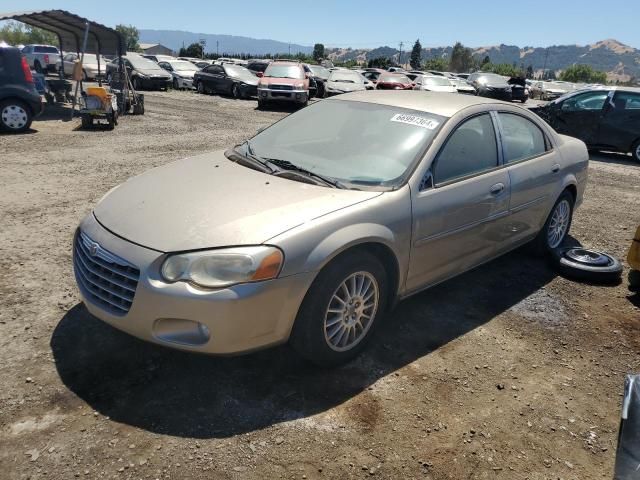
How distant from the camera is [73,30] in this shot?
1512 cm

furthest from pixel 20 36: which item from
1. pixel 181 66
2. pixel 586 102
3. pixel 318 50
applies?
pixel 586 102

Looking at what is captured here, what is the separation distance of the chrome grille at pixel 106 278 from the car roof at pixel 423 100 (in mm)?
2352

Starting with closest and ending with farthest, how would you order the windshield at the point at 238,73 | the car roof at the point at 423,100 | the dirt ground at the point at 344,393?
the dirt ground at the point at 344,393, the car roof at the point at 423,100, the windshield at the point at 238,73

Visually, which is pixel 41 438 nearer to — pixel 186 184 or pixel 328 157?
pixel 186 184

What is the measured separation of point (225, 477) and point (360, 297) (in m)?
1.29

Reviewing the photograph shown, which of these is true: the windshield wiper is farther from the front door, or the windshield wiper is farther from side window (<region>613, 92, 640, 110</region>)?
side window (<region>613, 92, 640, 110</region>)

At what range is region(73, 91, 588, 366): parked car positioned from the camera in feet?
8.98

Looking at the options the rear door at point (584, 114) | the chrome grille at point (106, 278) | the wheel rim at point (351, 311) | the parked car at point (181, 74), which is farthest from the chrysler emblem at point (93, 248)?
the parked car at point (181, 74)

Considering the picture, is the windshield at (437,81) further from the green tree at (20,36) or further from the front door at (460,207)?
the green tree at (20,36)

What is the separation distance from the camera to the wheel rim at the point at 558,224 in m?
5.15

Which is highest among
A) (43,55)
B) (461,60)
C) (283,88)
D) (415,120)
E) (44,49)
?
(461,60)

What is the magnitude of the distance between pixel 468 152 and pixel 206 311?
233cm

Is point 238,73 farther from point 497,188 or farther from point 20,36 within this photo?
point 20,36

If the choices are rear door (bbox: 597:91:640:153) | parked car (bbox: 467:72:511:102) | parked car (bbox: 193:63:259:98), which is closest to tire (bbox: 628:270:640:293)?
rear door (bbox: 597:91:640:153)
